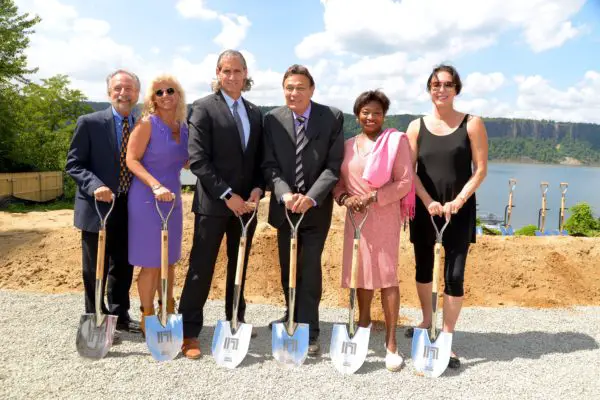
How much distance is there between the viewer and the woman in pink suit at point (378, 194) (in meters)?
3.98

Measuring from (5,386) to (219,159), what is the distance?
2.38 m

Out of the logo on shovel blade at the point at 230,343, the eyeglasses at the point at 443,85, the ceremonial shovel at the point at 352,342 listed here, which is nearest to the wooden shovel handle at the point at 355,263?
the ceremonial shovel at the point at 352,342

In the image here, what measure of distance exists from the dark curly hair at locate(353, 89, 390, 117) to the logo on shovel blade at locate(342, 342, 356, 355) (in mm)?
1992

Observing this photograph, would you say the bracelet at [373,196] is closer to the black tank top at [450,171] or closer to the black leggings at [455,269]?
the black tank top at [450,171]

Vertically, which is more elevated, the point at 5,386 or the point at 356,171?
the point at 356,171

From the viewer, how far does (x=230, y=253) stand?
4.45m

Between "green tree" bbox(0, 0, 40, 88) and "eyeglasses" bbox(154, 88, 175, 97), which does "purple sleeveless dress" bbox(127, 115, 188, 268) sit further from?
"green tree" bbox(0, 0, 40, 88)

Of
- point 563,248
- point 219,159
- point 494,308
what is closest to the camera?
point 219,159

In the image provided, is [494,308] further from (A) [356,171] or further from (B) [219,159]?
(B) [219,159]

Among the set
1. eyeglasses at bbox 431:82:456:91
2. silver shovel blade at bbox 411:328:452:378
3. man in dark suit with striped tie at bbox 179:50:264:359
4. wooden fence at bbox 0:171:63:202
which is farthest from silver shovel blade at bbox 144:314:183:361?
wooden fence at bbox 0:171:63:202

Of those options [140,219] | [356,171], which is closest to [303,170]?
[356,171]

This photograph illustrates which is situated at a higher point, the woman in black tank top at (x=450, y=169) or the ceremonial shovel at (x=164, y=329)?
the woman in black tank top at (x=450, y=169)

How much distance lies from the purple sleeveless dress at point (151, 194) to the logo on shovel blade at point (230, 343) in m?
0.92

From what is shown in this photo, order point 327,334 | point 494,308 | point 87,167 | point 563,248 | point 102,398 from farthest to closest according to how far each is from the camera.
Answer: point 563,248 → point 494,308 → point 327,334 → point 87,167 → point 102,398
